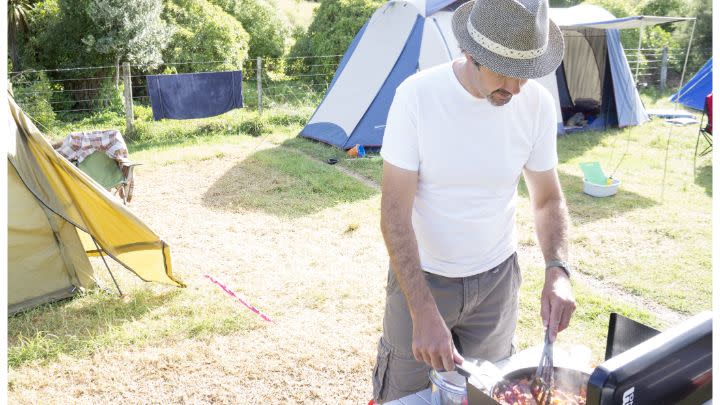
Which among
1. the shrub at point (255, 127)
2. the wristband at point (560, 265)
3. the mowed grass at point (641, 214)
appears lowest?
the mowed grass at point (641, 214)

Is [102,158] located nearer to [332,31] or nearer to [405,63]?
[405,63]

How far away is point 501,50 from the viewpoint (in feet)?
5.35

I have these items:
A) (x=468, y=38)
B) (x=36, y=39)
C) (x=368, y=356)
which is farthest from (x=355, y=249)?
(x=36, y=39)

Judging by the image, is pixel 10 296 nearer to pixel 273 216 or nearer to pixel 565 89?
pixel 273 216

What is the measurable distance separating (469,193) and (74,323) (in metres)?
2.85

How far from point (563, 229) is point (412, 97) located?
678 millimetres

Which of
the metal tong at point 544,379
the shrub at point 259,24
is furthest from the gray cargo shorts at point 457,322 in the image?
the shrub at point 259,24

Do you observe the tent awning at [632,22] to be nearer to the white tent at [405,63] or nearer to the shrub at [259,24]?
the white tent at [405,63]

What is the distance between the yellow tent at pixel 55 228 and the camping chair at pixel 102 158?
130cm

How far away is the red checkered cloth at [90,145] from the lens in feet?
17.0

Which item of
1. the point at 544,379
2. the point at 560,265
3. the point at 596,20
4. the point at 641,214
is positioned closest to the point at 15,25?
the point at 596,20

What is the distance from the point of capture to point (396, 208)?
1730 mm

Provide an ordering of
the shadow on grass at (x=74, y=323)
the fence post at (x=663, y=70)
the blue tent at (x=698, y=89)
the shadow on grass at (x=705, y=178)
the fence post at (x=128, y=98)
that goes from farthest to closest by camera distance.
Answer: the fence post at (x=663, y=70) → the blue tent at (x=698, y=89) → the fence post at (x=128, y=98) → the shadow on grass at (x=705, y=178) → the shadow on grass at (x=74, y=323)

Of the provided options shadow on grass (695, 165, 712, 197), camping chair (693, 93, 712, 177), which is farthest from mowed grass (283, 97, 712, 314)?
camping chair (693, 93, 712, 177)
